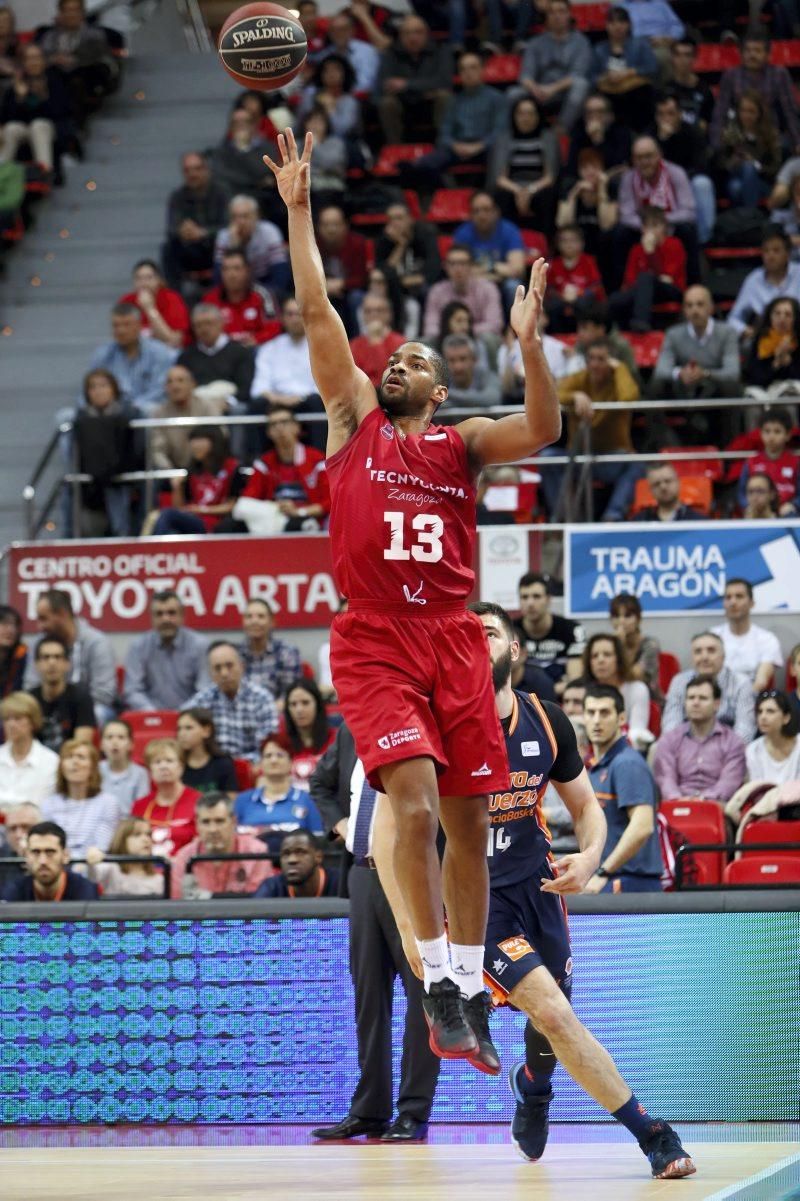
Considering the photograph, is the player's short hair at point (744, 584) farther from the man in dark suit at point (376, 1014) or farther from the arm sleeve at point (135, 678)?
the man in dark suit at point (376, 1014)

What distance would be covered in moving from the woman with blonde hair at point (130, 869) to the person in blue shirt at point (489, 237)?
6.93 metres

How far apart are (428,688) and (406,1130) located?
2808 millimetres

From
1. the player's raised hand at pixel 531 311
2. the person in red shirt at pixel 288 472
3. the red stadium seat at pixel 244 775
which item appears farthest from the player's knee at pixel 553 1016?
the person in red shirt at pixel 288 472

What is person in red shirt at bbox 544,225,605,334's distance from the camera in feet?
51.6

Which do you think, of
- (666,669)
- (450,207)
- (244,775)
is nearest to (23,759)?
(244,775)

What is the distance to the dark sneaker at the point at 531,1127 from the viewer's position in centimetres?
712

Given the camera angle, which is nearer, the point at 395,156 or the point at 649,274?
the point at 649,274

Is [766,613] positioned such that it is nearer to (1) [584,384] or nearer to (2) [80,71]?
(1) [584,384]

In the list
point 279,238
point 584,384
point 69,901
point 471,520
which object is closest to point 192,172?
point 279,238

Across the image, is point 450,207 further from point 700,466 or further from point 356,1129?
point 356,1129

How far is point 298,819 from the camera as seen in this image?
36.0ft

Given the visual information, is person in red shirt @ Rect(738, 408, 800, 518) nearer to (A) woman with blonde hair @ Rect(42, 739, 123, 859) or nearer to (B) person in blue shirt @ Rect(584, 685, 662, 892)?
(B) person in blue shirt @ Rect(584, 685, 662, 892)

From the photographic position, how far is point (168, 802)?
11.3m

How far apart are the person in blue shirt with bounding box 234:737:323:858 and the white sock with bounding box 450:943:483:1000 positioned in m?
4.56
